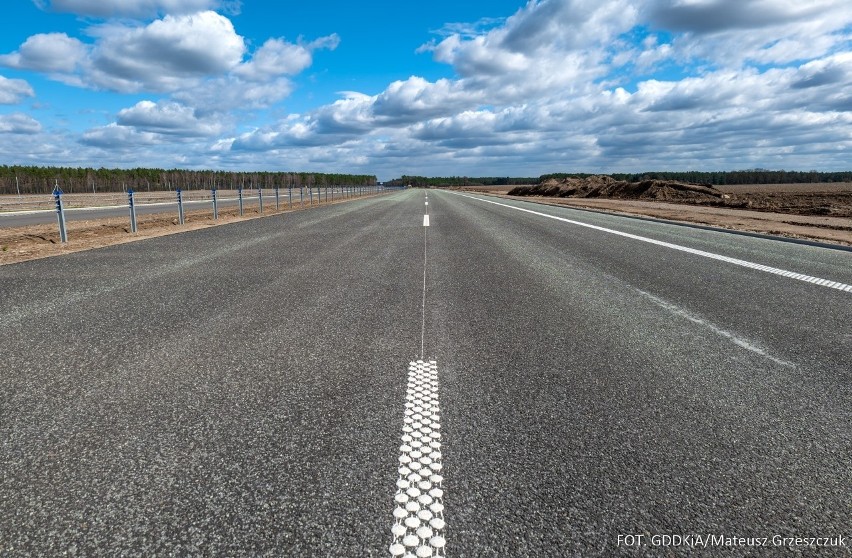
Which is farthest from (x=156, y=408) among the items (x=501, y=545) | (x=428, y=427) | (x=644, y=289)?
(x=644, y=289)

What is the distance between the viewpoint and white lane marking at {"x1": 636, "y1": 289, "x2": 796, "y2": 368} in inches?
138

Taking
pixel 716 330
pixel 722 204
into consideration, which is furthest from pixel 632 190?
pixel 716 330

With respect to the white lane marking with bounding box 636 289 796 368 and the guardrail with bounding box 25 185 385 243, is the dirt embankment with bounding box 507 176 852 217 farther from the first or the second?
the guardrail with bounding box 25 185 385 243

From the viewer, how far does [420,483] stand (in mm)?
1974

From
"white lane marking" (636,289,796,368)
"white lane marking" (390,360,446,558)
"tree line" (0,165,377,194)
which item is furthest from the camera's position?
"tree line" (0,165,377,194)

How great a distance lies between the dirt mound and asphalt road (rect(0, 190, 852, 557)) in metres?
33.2

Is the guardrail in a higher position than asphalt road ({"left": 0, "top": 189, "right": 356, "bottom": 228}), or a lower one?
higher

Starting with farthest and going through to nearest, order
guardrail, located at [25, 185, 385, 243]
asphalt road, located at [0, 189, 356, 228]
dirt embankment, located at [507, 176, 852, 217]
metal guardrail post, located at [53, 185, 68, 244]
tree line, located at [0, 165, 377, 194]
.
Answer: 1. tree line, located at [0, 165, 377, 194]
2. dirt embankment, located at [507, 176, 852, 217]
3. asphalt road, located at [0, 189, 356, 228]
4. guardrail, located at [25, 185, 385, 243]
5. metal guardrail post, located at [53, 185, 68, 244]

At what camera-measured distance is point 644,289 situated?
19.2 ft

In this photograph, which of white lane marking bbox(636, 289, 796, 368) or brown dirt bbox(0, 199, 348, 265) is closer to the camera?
white lane marking bbox(636, 289, 796, 368)

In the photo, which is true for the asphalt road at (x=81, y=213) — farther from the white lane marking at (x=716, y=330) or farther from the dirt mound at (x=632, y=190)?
the dirt mound at (x=632, y=190)

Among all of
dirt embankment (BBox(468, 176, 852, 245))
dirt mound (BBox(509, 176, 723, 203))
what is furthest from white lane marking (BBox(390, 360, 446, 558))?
dirt mound (BBox(509, 176, 723, 203))

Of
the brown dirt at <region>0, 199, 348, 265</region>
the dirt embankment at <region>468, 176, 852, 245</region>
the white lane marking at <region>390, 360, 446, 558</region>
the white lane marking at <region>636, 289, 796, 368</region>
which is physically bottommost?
the brown dirt at <region>0, 199, 348, 265</region>

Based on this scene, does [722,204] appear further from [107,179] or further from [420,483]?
[107,179]
